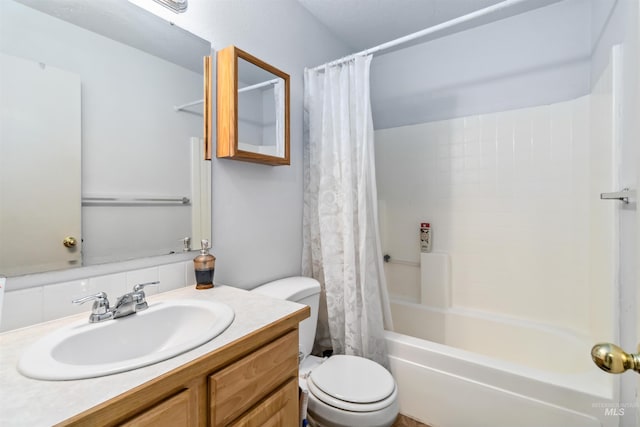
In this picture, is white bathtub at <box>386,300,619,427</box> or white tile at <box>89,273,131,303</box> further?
white bathtub at <box>386,300,619,427</box>

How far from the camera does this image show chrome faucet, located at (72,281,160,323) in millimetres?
867

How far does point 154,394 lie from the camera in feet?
1.91

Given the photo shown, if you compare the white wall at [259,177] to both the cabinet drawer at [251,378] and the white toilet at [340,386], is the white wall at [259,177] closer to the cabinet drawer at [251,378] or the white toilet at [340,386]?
the white toilet at [340,386]

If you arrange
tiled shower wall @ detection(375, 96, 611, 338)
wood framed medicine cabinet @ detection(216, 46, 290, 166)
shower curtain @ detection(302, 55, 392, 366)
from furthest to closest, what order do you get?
tiled shower wall @ detection(375, 96, 611, 338), shower curtain @ detection(302, 55, 392, 366), wood framed medicine cabinet @ detection(216, 46, 290, 166)

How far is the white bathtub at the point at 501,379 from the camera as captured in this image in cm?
117

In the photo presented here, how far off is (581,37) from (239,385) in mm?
2559

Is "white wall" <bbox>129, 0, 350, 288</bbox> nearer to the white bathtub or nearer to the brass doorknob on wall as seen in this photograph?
the white bathtub

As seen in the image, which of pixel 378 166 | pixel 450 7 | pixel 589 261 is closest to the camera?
pixel 589 261

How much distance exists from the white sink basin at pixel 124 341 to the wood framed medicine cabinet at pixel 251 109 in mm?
698

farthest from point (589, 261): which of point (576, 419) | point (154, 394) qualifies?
point (154, 394)

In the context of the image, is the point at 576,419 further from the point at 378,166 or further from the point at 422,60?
the point at 422,60

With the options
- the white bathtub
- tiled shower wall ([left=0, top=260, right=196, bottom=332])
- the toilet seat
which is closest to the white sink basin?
tiled shower wall ([left=0, top=260, right=196, bottom=332])

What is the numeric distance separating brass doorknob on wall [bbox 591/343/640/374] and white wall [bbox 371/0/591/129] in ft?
6.36

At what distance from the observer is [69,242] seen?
3.06 feet
